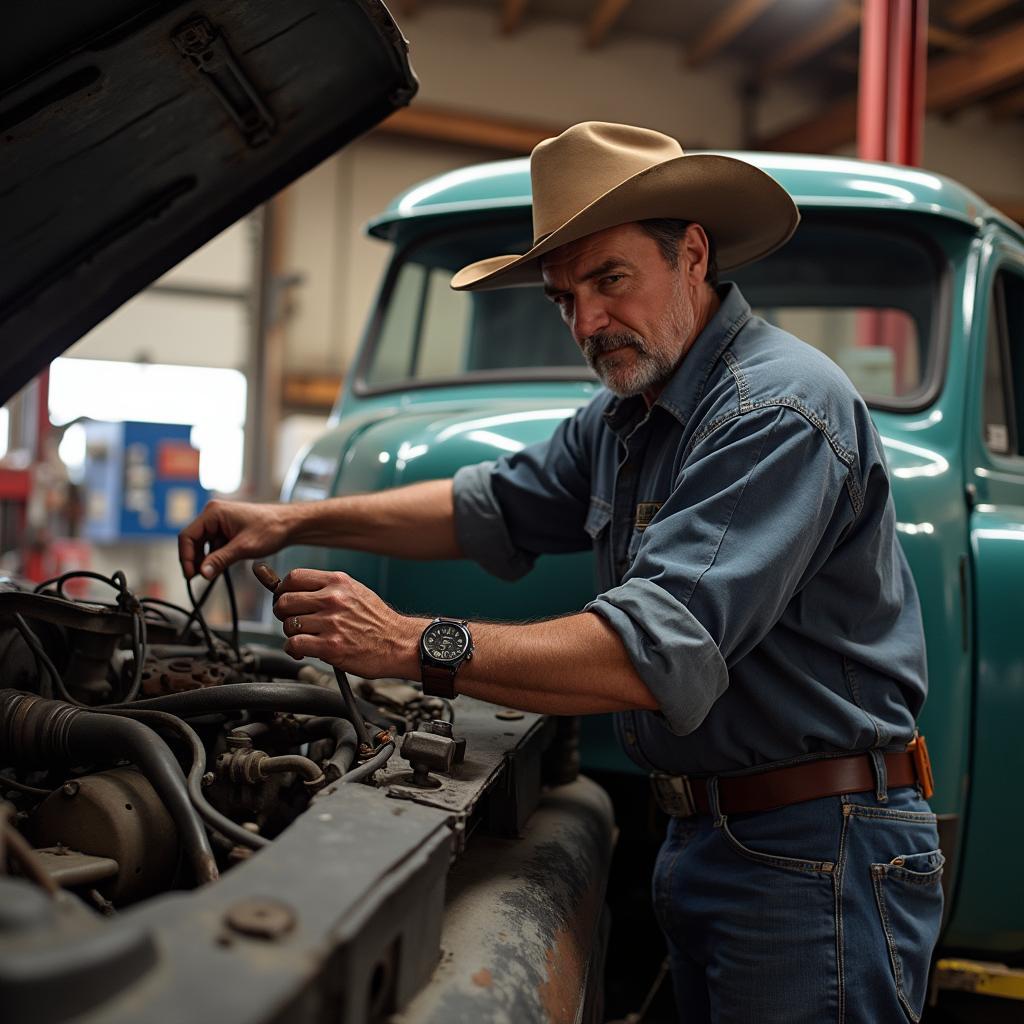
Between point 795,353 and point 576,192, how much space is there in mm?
456

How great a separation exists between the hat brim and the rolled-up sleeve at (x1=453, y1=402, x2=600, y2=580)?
0.35 meters

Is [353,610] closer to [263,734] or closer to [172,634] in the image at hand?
[263,734]

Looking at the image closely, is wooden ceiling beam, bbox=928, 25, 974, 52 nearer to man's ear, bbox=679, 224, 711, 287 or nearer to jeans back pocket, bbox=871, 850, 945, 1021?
man's ear, bbox=679, 224, 711, 287

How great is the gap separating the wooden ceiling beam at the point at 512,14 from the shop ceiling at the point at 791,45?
0.01 m

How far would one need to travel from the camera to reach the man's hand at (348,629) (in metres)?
1.41

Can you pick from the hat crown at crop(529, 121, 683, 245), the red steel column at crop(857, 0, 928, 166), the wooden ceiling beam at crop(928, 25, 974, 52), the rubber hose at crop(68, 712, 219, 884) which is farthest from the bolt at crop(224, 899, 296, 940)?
the wooden ceiling beam at crop(928, 25, 974, 52)

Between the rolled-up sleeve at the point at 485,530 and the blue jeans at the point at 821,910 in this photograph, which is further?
the rolled-up sleeve at the point at 485,530

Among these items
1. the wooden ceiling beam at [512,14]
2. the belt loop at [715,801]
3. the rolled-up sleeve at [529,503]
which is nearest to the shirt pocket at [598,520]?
the rolled-up sleeve at [529,503]

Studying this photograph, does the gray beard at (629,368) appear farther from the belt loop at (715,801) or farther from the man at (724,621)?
the belt loop at (715,801)

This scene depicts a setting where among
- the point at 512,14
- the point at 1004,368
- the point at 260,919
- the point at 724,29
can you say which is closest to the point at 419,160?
the point at 512,14

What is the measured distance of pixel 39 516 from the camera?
6727 mm

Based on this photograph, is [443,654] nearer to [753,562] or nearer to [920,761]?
[753,562]

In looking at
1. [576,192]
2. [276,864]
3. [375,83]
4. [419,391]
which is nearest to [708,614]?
[276,864]

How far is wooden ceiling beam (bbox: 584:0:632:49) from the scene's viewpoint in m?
8.52
